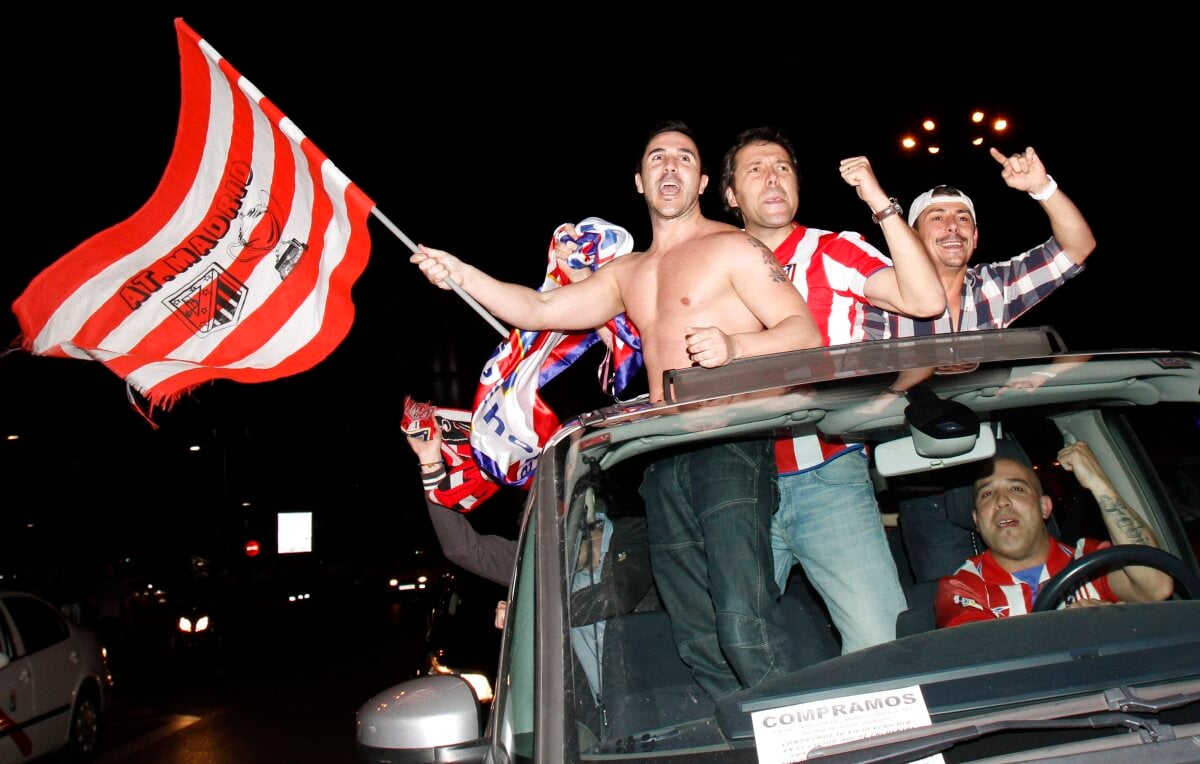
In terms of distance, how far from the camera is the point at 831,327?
3.37 m

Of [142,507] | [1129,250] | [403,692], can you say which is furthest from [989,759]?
[142,507]

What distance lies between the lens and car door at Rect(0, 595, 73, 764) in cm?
762

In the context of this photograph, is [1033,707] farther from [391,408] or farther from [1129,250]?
[391,408]

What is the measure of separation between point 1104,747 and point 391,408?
48.2 metres

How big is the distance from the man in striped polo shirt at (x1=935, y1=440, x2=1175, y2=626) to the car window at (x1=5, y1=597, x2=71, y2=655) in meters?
8.03

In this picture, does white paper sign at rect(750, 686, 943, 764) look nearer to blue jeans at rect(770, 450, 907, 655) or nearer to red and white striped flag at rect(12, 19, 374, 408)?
blue jeans at rect(770, 450, 907, 655)

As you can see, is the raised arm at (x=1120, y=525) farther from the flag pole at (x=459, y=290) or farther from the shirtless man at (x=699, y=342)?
the flag pole at (x=459, y=290)

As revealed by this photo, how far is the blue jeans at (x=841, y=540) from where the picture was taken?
234 centimetres

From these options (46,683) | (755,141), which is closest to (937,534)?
(755,141)

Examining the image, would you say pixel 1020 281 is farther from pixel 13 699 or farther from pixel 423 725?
pixel 13 699

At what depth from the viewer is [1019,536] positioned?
2.65 m

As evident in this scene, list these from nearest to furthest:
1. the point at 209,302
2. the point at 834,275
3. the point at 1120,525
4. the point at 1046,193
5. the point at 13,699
Result: the point at 1120,525 < the point at 834,275 < the point at 1046,193 < the point at 209,302 < the point at 13,699

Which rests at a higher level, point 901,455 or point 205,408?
point 205,408

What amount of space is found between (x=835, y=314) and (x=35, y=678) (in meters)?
7.57
